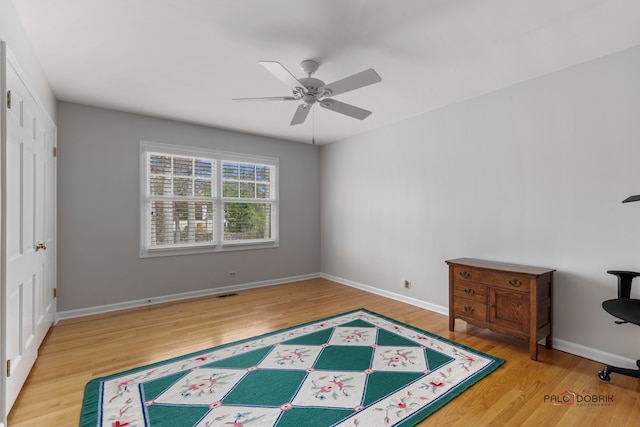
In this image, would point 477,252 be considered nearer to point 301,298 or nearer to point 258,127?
point 301,298

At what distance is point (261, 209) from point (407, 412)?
388 cm

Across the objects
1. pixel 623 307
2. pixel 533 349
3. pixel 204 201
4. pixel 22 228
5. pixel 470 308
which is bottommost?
pixel 533 349

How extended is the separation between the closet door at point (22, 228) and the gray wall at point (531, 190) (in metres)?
3.88

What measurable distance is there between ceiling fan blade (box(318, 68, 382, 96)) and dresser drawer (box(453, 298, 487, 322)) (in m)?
2.30

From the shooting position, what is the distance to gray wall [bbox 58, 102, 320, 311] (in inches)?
142

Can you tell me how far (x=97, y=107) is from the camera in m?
3.78

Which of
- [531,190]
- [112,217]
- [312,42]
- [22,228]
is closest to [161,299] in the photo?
[112,217]

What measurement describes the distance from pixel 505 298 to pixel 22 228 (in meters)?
3.91

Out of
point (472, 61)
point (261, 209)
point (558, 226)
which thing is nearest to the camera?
point (472, 61)

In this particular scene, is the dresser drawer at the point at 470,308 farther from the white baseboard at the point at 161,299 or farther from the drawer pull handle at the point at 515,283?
the white baseboard at the point at 161,299

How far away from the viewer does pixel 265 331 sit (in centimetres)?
323

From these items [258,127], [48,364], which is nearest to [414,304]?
[258,127]

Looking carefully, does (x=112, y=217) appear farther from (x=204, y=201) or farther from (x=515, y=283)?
(x=515, y=283)

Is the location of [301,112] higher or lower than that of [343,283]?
higher
